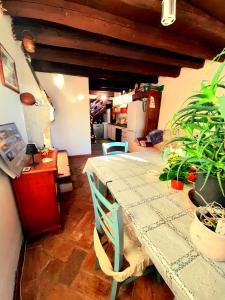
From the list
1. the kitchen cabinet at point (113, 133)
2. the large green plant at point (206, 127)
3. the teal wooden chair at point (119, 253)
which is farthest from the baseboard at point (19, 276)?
the kitchen cabinet at point (113, 133)

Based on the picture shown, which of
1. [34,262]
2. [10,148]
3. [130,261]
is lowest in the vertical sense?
[34,262]

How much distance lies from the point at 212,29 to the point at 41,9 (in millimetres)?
1859

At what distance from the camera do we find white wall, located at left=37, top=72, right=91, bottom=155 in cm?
364

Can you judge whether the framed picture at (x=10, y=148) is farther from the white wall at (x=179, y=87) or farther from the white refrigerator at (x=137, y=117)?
the white refrigerator at (x=137, y=117)

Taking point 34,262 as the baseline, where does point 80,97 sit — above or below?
above

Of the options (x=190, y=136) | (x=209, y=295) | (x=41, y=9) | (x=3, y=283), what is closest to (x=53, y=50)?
(x=41, y=9)

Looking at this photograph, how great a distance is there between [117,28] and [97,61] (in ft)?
3.95

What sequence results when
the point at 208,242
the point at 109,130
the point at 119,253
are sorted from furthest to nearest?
the point at 109,130 → the point at 119,253 → the point at 208,242

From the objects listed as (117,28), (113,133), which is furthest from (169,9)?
(113,133)

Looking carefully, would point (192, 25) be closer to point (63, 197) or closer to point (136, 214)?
point (136, 214)

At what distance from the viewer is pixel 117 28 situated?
1557mm

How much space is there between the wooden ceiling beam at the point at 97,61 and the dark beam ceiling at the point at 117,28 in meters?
0.01

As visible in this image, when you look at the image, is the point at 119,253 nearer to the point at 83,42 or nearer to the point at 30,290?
the point at 30,290

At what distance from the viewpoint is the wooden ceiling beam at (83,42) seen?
174 centimetres
